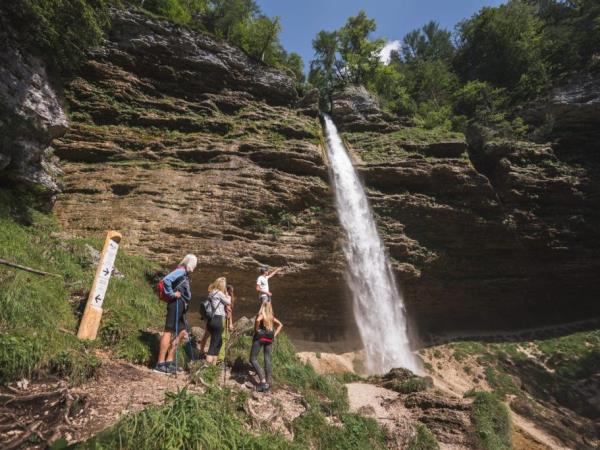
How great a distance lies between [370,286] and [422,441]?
28.9ft

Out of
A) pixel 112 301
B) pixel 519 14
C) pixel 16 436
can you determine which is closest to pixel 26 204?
pixel 112 301

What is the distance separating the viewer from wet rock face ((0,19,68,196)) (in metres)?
8.96

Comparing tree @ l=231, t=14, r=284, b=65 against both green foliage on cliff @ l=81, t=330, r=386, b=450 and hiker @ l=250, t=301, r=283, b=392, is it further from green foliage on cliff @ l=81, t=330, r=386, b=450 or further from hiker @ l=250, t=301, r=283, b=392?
green foliage on cliff @ l=81, t=330, r=386, b=450

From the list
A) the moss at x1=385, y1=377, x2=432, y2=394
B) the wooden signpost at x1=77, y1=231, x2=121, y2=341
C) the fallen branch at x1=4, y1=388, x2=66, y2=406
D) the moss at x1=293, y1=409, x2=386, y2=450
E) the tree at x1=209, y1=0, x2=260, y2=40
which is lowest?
the moss at x1=293, y1=409, x2=386, y2=450

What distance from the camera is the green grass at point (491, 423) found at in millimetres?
7125

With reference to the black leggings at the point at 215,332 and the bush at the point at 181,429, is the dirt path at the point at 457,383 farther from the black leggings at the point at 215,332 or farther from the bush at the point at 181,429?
the bush at the point at 181,429

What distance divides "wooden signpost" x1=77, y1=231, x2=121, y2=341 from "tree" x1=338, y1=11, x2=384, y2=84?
2766 centimetres

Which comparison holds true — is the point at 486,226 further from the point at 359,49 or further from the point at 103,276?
the point at 359,49

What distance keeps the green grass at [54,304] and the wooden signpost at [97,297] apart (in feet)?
0.59

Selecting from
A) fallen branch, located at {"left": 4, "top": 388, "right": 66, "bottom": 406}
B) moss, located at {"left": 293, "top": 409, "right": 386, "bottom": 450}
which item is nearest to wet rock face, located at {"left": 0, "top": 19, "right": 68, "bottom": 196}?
fallen branch, located at {"left": 4, "top": 388, "right": 66, "bottom": 406}

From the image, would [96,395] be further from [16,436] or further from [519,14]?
[519,14]

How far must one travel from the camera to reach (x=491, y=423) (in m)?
7.71

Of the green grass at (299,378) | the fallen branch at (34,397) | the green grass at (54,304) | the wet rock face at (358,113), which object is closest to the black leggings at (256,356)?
the green grass at (299,378)

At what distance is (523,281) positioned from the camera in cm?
1800
